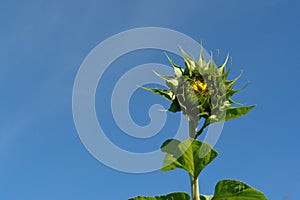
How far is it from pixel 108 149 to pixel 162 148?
40cm

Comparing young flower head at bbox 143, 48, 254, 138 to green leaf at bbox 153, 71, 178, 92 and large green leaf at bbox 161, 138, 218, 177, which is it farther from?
large green leaf at bbox 161, 138, 218, 177

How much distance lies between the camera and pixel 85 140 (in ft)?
7.26

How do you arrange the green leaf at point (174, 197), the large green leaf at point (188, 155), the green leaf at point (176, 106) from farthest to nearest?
1. the green leaf at point (176, 106)
2. the green leaf at point (174, 197)
3. the large green leaf at point (188, 155)

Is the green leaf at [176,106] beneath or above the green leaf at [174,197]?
above

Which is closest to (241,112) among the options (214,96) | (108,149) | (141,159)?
(214,96)

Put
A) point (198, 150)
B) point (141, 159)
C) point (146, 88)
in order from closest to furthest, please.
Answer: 1. point (198, 150)
2. point (141, 159)
3. point (146, 88)

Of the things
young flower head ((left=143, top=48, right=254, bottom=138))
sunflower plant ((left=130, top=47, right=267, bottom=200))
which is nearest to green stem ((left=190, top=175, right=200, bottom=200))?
sunflower plant ((left=130, top=47, right=267, bottom=200))

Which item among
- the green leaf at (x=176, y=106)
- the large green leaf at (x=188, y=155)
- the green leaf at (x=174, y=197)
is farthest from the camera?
the green leaf at (x=176, y=106)

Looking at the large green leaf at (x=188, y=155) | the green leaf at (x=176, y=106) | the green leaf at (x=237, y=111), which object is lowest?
the large green leaf at (x=188, y=155)

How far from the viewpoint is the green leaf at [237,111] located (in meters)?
2.32

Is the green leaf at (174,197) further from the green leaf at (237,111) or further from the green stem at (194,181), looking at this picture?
the green leaf at (237,111)

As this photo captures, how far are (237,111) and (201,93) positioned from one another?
0.28m

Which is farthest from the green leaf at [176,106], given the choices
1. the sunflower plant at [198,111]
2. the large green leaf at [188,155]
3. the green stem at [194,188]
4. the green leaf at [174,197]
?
the green leaf at [174,197]

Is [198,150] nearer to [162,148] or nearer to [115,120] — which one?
[162,148]
